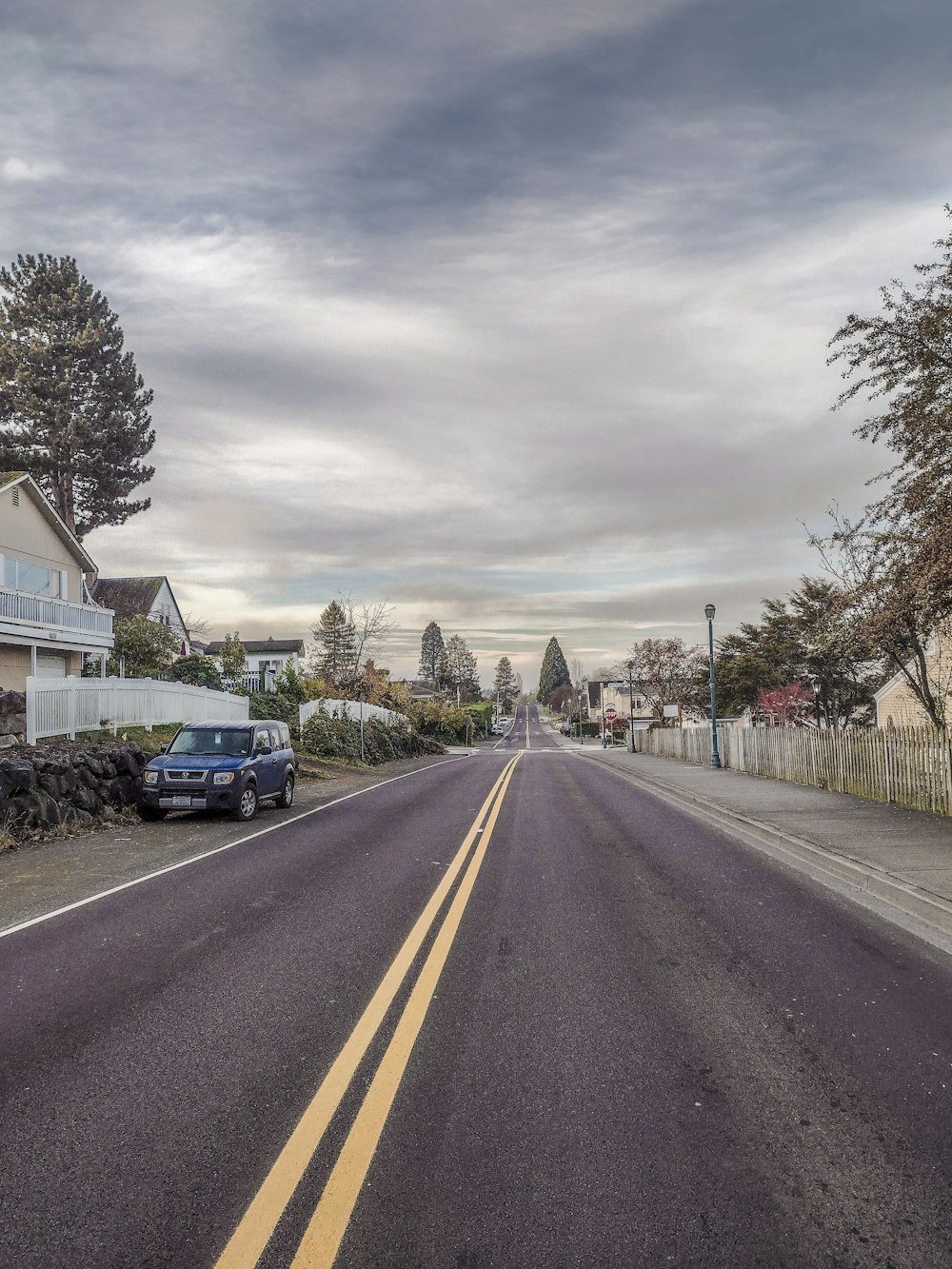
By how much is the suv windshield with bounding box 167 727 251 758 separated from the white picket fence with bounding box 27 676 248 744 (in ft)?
14.3

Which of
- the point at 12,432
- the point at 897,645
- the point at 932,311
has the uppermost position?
the point at 12,432

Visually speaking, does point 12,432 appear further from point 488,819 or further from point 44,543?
point 488,819

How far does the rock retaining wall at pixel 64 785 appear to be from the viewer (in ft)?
39.7

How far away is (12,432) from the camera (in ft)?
124

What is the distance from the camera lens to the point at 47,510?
29.8 meters

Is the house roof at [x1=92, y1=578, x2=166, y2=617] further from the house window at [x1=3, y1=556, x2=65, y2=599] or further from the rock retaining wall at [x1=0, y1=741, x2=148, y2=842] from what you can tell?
the rock retaining wall at [x1=0, y1=741, x2=148, y2=842]

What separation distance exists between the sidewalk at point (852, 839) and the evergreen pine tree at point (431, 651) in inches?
5382

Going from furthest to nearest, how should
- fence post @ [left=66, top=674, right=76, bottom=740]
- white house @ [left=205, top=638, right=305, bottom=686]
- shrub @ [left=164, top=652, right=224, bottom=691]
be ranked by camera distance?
white house @ [left=205, top=638, right=305, bottom=686]
shrub @ [left=164, top=652, right=224, bottom=691]
fence post @ [left=66, top=674, right=76, bottom=740]

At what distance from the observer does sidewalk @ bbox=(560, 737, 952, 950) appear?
7.37 m

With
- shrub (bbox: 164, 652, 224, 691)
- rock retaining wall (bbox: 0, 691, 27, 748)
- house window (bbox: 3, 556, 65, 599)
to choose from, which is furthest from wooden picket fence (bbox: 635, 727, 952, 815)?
house window (bbox: 3, 556, 65, 599)

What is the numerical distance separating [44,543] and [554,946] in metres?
30.4

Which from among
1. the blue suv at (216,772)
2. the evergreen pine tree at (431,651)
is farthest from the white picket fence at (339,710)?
the evergreen pine tree at (431,651)

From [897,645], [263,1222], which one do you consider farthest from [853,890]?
[897,645]

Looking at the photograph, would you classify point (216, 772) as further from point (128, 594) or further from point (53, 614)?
point (128, 594)
